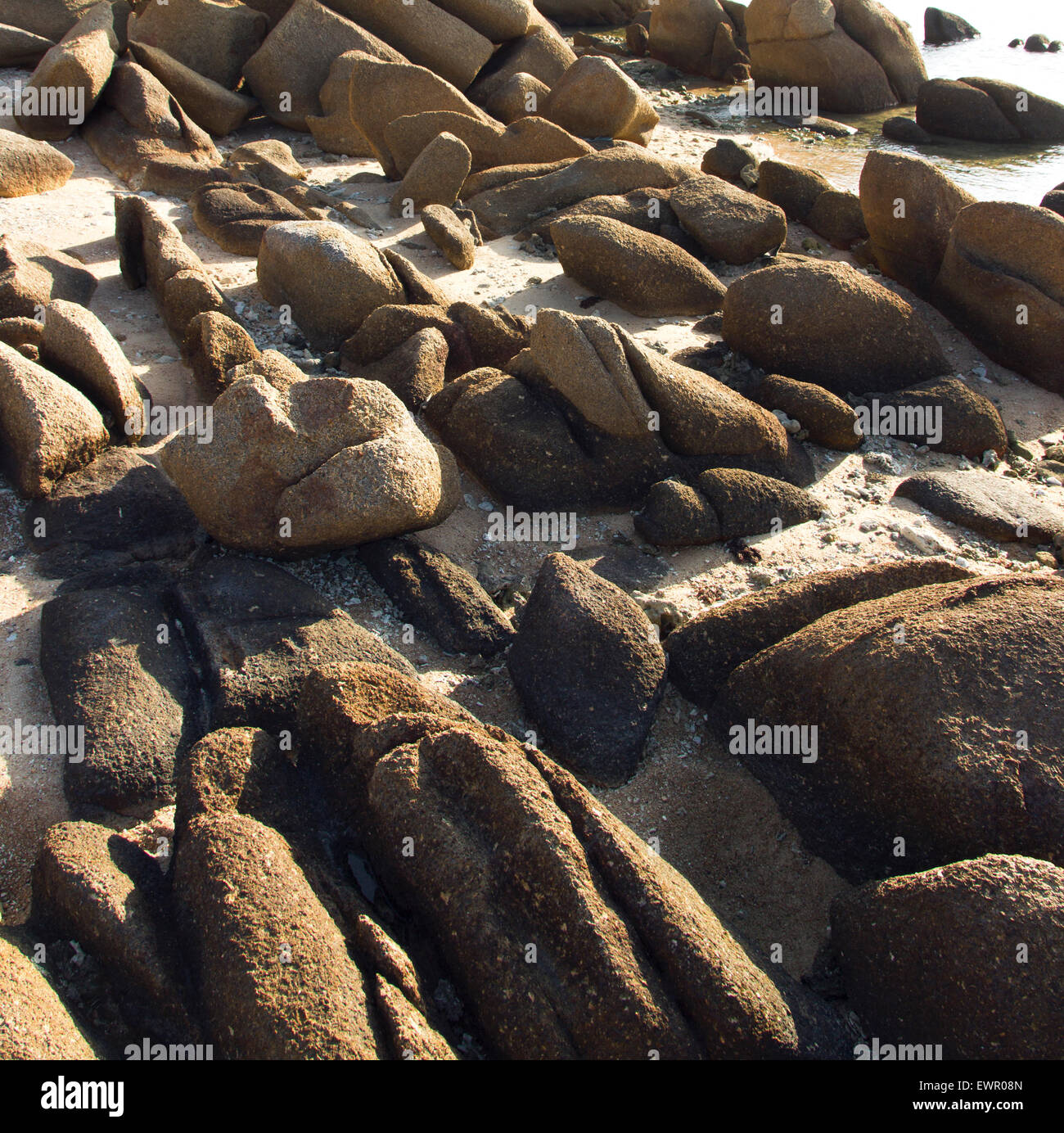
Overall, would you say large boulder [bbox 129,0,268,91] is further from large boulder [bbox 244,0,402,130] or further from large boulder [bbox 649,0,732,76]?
large boulder [bbox 649,0,732,76]

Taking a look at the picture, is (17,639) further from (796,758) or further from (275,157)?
(275,157)

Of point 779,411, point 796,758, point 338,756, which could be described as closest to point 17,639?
point 338,756

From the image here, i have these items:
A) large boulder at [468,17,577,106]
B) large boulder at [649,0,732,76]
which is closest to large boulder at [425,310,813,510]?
large boulder at [468,17,577,106]

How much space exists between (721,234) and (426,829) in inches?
301

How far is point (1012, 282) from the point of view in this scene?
8.19 metres

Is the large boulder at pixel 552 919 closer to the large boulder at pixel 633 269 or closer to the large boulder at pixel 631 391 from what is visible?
the large boulder at pixel 631 391

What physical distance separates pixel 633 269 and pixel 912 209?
2728 mm

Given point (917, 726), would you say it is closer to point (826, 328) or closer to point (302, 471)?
point (302, 471)

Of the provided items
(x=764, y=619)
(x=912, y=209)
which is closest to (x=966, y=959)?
(x=764, y=619)

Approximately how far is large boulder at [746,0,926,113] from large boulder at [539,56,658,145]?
6346mm

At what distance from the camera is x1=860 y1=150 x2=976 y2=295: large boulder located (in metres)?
8.88

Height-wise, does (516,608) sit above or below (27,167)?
below

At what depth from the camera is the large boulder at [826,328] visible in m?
7.46

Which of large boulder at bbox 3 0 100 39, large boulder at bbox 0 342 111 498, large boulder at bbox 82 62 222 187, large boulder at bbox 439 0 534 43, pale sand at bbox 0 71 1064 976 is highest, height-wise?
large boulder at bbox 439 0 534 43
